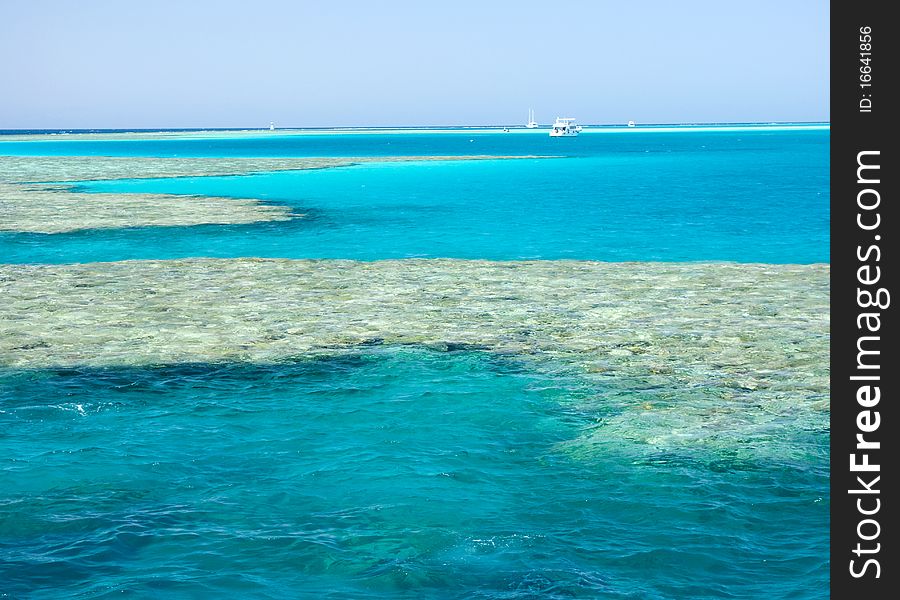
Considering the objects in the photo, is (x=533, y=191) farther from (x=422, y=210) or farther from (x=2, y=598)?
(x=2, y=598)

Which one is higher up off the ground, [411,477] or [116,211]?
[116,211]

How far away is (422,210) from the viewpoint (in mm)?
Answer: 60562

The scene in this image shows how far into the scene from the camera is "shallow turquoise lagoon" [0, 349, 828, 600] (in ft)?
37.9

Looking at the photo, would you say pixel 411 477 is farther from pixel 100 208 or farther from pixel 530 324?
pixel 100 208

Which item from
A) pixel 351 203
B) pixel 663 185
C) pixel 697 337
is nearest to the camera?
pixel 697 337

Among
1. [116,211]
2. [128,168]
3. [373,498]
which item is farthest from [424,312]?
[128,168]

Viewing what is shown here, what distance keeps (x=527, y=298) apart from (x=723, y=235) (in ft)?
78.2

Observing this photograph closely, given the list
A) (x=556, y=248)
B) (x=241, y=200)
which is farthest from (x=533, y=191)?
(x=556, y=248)

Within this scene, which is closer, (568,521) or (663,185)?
(568,521)
